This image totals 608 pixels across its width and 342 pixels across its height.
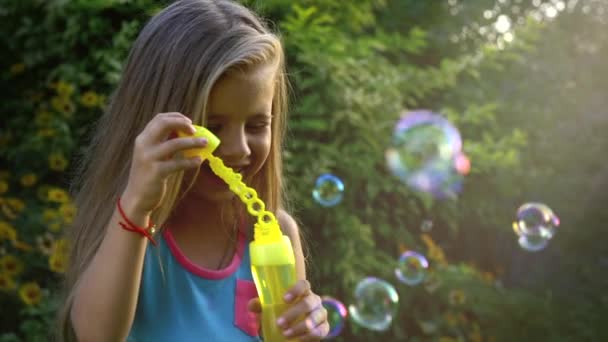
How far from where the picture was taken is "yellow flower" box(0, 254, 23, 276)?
278cm

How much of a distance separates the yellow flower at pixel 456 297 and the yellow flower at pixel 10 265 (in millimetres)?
1914

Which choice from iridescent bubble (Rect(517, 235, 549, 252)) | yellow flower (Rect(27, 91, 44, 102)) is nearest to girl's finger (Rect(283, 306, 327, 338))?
iridescent bubble (Rect(517, 235, 549, 252))

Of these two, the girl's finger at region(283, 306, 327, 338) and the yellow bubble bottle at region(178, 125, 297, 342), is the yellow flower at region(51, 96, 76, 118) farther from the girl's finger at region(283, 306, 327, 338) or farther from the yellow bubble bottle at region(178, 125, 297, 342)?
the girl's finger at region(283, 306, 327, 338)

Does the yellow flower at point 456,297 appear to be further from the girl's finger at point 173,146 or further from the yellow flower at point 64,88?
the girl's finger at point 173,146

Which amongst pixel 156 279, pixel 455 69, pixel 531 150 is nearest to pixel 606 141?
pixel 531 150

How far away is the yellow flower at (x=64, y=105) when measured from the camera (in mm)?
2932

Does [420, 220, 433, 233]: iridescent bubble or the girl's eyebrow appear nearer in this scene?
the girl's eyebrow

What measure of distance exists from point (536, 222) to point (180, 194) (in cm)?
197

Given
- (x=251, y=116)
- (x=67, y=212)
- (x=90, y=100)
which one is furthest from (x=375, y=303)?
(x=251, y=116)

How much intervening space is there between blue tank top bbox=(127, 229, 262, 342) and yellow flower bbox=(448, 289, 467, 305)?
222 cm

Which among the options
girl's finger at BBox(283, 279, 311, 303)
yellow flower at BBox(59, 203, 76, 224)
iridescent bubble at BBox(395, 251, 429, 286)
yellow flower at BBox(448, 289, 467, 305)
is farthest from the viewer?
yellow flower at BBox(448, 289, 467, 305)

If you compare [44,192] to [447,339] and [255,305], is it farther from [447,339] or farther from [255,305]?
[447,339]

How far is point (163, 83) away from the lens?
1.53 m

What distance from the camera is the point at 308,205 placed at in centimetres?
294
